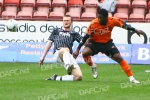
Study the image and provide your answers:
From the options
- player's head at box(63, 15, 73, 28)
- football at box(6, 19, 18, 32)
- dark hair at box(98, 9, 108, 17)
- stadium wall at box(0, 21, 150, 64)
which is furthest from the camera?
stadium wall at box(0, 21, 150, 64)

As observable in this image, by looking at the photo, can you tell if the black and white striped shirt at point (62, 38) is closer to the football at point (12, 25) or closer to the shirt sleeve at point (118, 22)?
the shirt sleeve at point (118, 22)

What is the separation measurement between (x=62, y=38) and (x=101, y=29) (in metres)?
1.15

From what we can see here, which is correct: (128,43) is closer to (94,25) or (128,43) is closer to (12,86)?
(94,25)

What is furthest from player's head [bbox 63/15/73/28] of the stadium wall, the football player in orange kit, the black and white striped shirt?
the stadium wall

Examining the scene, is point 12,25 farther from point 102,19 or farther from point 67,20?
point 102,19

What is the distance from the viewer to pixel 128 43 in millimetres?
22688

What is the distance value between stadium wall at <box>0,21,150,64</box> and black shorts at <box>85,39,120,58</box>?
7.65m

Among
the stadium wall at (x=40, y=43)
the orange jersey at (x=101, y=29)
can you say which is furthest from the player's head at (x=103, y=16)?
the stadium wall at (x=40, y=43)

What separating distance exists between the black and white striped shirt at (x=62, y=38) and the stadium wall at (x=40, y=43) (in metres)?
7.39

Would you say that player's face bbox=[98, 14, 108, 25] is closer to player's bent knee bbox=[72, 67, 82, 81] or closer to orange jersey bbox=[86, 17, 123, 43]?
orange jersey bbox=[86, 17, 123, 43]

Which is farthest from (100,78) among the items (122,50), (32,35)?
(32,35)

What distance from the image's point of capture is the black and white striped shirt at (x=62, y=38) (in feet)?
47.4

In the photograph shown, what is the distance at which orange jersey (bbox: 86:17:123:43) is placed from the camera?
45.2 feet

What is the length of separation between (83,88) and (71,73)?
2.18 m
